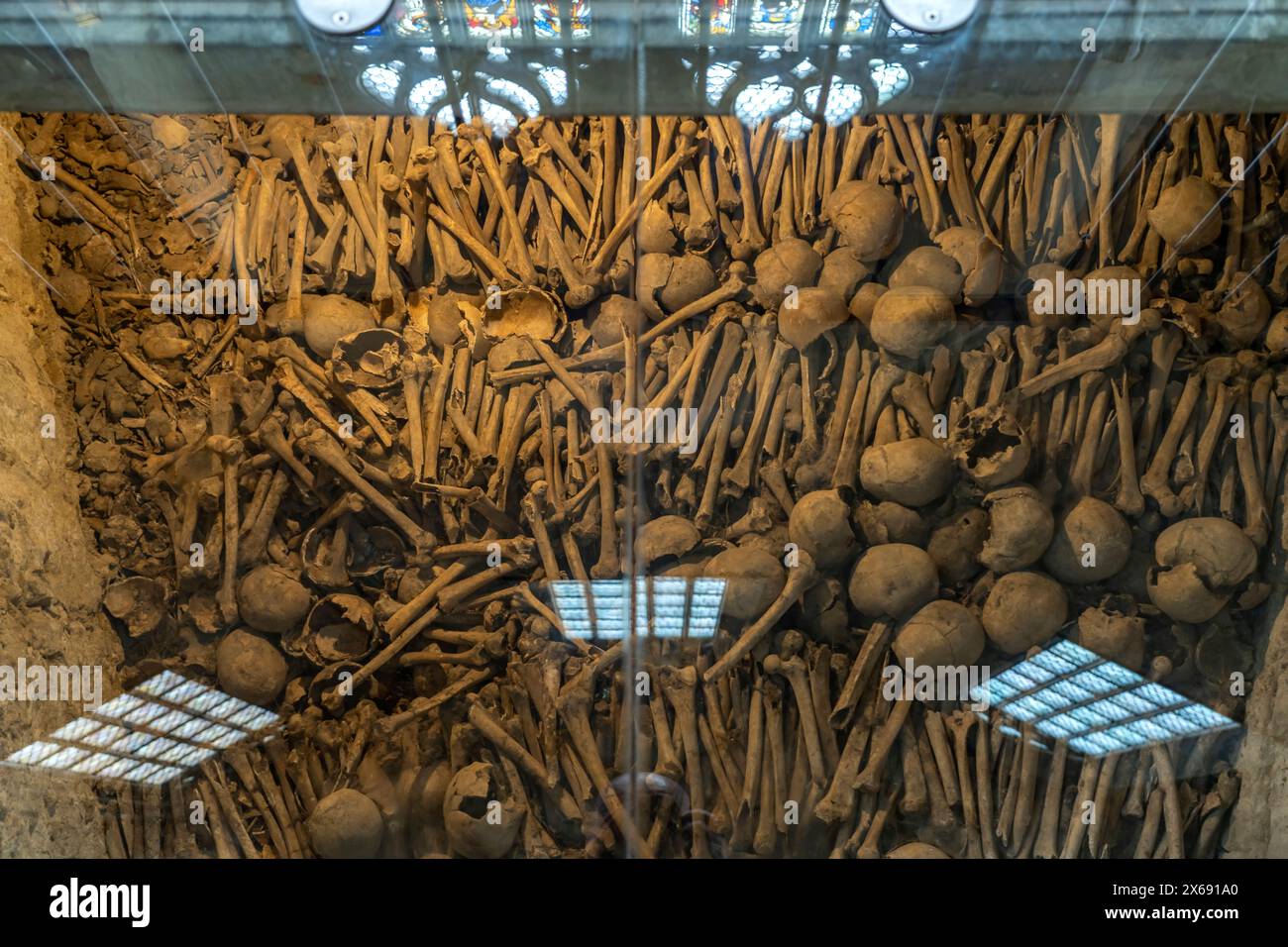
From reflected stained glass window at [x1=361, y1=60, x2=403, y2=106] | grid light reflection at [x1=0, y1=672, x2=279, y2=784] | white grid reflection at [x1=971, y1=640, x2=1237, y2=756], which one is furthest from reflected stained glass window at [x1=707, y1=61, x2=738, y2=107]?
grid light reflection at [x1=0, y1=672, x2=279, y2=784]

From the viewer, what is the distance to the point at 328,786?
8.76 ft

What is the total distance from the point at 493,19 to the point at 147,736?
1.98m

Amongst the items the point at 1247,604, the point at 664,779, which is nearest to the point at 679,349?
the point at 664,779

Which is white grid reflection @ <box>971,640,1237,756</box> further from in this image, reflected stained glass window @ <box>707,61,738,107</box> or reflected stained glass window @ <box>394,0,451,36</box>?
reflected stained glass window @ <box>394,0,451,36</box>

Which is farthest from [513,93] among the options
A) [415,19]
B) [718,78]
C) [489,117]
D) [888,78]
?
[888,78]

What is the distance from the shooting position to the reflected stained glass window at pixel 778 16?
2824mm

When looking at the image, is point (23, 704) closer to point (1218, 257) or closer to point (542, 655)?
point (542, 655)

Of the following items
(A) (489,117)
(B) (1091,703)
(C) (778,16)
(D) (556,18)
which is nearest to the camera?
(B) (1091,703)

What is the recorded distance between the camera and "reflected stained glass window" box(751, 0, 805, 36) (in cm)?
282

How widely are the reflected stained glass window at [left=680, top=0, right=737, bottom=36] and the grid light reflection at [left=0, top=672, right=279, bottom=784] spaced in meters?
2.01

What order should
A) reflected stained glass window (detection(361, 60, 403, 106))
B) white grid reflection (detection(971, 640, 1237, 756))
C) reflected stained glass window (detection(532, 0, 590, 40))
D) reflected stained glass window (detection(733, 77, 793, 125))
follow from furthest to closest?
reflected stained glass window (detection(733, 77, 793, 125)), reflected stained glass window (detection(361, 60, 403, 106)), reflected stained glass window (detection(532, 0, 590, 40)), white grid reflection (detection(971, 640, 1237, 756))

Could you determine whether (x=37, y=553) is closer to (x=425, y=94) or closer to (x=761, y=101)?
(x=425, y=94)

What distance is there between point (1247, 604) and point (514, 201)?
2.17 meters

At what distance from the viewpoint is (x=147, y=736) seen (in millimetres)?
2625
